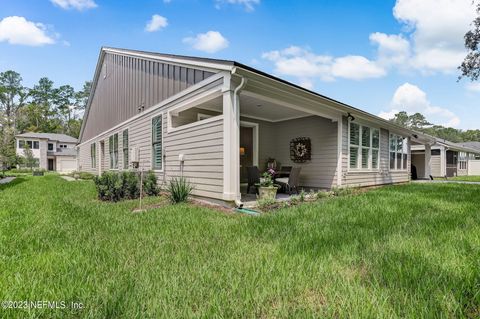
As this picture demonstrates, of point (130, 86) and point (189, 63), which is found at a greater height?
point (130, 86)

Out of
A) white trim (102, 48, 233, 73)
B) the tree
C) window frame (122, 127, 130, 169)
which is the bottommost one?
window frame (122, 127, 130, 169)

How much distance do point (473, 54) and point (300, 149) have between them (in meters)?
9.71

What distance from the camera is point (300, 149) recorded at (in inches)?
386

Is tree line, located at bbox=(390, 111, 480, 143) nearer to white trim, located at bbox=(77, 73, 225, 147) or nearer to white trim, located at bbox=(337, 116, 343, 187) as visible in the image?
white trim, located at bbox=(337, 116, 343, 187)

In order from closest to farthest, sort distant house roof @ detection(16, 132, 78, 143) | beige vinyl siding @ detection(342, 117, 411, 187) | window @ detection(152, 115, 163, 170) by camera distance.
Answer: window @ detection(152, 115, 163, 170) → beige vinyl siding @ detection(342, 117, 411, 187) → distant house roof @ detection(16, 132, 78, 143)

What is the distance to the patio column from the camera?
5.24m

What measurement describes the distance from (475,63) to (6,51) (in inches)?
894

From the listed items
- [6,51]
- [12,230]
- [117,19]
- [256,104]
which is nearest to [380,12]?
[256,104]

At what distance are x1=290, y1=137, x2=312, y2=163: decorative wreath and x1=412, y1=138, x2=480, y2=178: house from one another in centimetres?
1154

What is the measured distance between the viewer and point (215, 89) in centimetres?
570

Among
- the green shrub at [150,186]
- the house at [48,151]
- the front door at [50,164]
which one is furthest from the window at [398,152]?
the front door at [50,164]

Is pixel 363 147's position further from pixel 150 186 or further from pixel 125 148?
pixel 125 148

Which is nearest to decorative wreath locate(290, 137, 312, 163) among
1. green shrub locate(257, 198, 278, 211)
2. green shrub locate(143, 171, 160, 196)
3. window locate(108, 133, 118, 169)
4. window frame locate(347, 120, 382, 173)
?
window frame locate(347, 120, 382, 173)

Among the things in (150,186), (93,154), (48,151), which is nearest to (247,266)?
(150,186)
